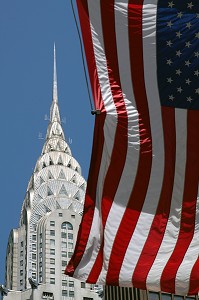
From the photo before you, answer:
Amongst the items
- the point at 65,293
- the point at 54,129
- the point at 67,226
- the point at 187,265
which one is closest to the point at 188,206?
the point at 187,265

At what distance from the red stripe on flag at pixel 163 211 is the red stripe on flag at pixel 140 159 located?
43 centimetres

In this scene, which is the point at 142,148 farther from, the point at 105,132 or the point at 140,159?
the point at 105,132

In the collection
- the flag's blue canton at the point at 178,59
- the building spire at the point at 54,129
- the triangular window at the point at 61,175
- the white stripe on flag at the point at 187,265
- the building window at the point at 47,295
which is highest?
the building spire at the point at 54,129

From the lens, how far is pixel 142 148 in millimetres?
19812

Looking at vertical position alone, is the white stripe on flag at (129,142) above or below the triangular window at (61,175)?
below

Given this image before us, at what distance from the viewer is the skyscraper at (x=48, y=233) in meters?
130

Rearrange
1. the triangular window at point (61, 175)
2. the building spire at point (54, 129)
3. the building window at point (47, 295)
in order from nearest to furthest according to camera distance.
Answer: the building window at point (47, 295), the triangular window at point (61, 175), the building spire at point (54, 129)

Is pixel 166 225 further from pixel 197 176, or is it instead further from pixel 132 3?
pixel 132 3

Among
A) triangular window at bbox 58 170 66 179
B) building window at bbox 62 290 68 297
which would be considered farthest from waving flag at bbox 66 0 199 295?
triangular window at bbox 58 170 66 179

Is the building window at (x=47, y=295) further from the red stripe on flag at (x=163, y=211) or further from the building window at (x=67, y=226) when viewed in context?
the red stripe on flag at (x=163, y=211)

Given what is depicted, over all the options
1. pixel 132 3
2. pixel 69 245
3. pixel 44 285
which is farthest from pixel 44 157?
pixel 132 3

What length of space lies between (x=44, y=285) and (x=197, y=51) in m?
111

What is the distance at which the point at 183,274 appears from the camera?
19.4 m

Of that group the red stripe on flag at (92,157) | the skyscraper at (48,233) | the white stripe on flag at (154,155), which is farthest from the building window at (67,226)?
the white stripe on flag at (154,155)
